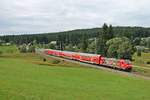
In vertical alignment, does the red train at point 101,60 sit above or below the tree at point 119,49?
below

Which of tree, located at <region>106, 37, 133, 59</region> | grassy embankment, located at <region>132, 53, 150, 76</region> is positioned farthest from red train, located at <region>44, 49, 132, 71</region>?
tree, located at <region>106, 37, 133, 59</region>

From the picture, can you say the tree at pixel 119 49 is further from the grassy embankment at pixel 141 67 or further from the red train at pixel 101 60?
the red train at pixel 101 60

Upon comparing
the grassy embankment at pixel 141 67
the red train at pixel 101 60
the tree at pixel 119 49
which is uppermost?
the tree at pixel 119 49

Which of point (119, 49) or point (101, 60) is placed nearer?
point (101, 60)

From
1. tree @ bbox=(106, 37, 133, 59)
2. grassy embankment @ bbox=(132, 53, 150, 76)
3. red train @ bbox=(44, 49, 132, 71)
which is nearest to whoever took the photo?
grassy embankment @ bbox=(132, 53, 150, 76)

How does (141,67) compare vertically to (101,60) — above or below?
below

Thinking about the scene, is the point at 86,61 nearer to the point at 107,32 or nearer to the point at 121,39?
the point at 121,39

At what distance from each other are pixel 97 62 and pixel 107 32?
4822 cm

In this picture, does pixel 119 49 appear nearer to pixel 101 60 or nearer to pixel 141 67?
pixel 101 60

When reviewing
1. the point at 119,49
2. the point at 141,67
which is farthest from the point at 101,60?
the point at 119,49

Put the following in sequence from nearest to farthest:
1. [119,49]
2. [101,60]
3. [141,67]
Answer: [141,67], [101,60], [119,49]

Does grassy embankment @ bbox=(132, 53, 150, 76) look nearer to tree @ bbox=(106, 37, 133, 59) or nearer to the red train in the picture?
the red train

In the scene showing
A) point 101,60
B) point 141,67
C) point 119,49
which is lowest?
point 141,67

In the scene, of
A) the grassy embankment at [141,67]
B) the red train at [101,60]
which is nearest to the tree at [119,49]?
the grassy embankment at [141,67]
